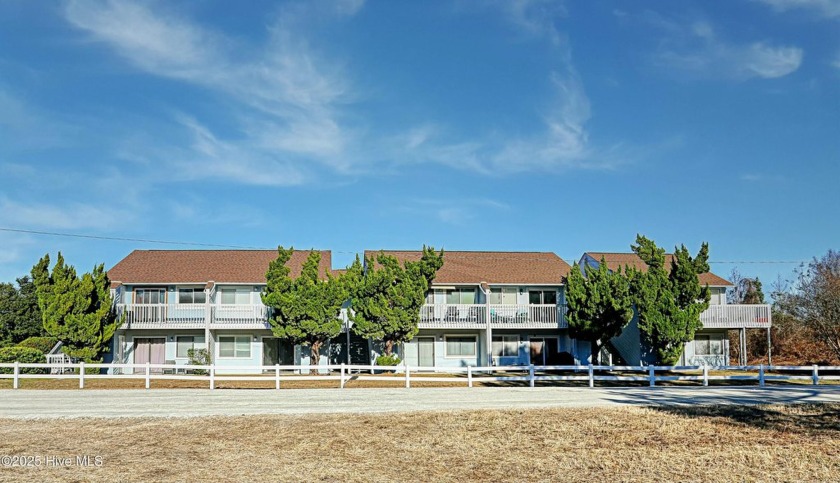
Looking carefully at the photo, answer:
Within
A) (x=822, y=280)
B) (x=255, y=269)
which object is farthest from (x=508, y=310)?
(x=822, y=280)

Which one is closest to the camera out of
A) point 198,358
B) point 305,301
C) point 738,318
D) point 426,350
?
point 305,301

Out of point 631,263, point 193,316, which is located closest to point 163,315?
point 193,316

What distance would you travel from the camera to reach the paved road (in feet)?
67.8

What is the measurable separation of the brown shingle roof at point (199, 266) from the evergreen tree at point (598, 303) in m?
11.9

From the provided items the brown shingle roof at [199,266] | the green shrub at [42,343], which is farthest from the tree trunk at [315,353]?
the green shrub at [42,343]

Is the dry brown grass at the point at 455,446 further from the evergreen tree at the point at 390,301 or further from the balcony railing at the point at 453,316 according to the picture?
the balcony railing at the point at 453,316

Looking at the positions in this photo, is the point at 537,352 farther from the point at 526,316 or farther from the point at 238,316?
the point at 238,316

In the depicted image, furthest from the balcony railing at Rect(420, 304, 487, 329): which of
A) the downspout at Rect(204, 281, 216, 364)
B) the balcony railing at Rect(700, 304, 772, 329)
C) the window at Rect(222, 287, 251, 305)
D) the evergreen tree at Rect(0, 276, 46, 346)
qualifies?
the evergreen tree at Rect(0, 276, 46, 346)

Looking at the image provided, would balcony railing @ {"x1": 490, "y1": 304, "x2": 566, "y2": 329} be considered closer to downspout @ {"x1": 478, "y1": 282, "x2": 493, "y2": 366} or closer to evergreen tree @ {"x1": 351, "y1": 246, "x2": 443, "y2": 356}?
downspout @ {"x1": 478, "y1": 282, "x2": 493, "y2": 366}

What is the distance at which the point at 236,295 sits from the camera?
41.0m

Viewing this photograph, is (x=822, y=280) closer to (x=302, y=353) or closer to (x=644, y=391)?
(x=644, y=391)

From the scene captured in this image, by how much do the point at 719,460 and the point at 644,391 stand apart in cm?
1391

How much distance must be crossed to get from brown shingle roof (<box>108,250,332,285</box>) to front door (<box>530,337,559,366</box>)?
11.6 m

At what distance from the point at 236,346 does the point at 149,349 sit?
431 centimetres
